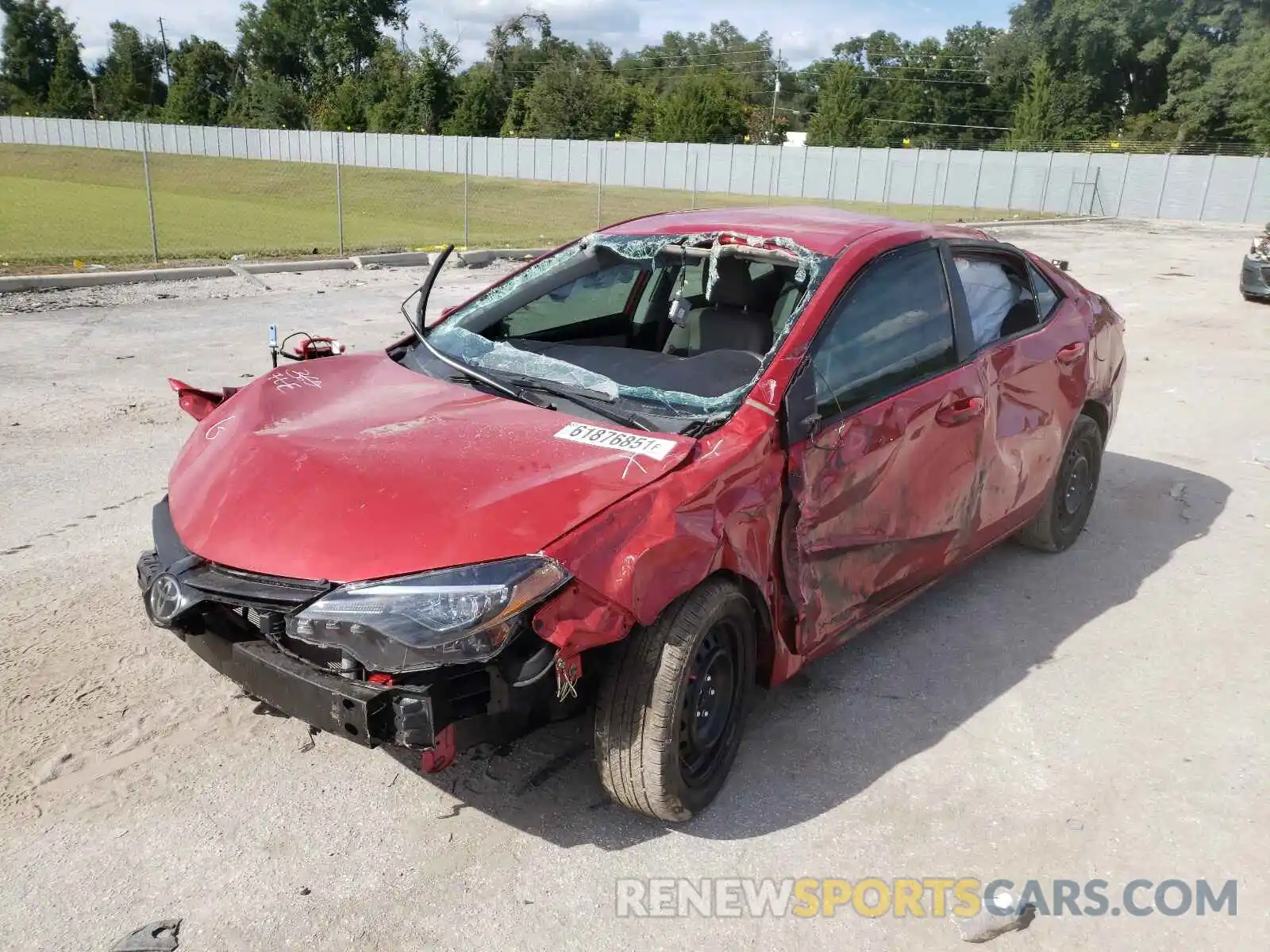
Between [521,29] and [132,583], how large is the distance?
99763 mm

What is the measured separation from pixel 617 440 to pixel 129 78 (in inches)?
4238

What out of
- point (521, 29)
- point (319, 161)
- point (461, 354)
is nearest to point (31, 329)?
point (461, 354)

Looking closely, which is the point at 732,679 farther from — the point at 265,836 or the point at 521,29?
the point at 521,29

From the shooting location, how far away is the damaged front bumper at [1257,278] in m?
14.4

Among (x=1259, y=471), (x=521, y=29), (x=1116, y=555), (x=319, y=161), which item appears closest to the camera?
(x=1116, y=555)

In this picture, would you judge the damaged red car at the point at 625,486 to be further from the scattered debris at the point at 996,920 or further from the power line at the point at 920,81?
the power line at the point at 920,81

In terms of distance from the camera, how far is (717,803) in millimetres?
3164

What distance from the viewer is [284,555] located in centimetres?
265

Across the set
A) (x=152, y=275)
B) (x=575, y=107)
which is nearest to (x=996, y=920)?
(x=152, y=275)

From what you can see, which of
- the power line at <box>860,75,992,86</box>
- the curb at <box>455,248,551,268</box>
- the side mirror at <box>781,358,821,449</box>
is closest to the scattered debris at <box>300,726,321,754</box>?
the side mirror at <box>781,358,821,449</box>

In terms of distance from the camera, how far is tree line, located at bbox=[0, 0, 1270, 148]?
63.9 metres

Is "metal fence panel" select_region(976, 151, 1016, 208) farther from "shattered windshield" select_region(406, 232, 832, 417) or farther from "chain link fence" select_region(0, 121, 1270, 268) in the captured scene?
"shattered windshield" select_region(406, 232, 832, 417)

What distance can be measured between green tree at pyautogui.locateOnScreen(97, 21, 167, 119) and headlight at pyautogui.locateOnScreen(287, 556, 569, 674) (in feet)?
314

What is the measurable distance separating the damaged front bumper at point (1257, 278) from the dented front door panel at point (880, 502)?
12.9 m
